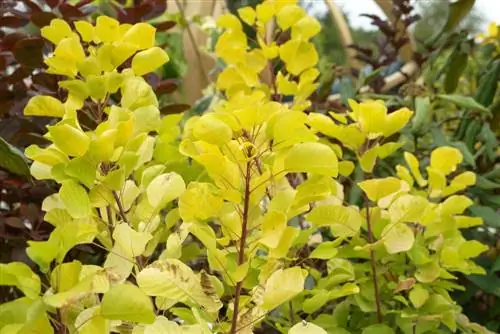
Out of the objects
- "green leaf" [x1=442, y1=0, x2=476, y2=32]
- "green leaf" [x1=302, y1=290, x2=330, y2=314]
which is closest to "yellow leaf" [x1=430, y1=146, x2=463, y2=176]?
"green leaf" [x1=302, y1=290, x2=330, y2=314]

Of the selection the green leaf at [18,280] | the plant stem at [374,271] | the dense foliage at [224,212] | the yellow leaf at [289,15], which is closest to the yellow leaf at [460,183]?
the dense foliage at [224,212]

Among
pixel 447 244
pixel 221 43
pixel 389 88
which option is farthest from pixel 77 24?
pixel 389 88

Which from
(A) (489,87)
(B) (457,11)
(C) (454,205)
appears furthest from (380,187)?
(B) (457,11)

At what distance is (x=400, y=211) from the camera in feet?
1.97

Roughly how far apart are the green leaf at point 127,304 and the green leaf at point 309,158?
0.13 meters

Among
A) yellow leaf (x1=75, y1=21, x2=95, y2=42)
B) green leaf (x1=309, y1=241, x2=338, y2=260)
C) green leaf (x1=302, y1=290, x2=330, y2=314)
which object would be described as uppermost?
yellow leaf (x1=75, y1=21, x2=95, y2=42)

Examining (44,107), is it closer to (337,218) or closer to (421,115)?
(337,218)

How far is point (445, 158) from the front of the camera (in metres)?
0.72

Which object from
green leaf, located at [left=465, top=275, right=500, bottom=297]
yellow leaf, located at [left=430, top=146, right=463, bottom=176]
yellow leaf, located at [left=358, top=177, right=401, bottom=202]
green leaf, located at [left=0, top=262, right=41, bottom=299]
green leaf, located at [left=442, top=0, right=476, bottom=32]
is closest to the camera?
green leaf, located at [left=0, top=262, right=41, bottom=299]

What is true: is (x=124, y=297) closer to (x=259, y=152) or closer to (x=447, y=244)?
(x=259, y=152)

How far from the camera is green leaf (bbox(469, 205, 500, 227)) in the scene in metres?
0.90

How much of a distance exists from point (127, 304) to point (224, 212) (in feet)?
0.36

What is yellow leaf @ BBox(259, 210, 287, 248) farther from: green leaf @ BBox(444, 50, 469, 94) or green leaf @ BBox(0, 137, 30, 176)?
green leaf @ BBox(444, 50, 469, 94)

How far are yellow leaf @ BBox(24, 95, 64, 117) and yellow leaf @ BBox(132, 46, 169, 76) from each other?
7 cm
